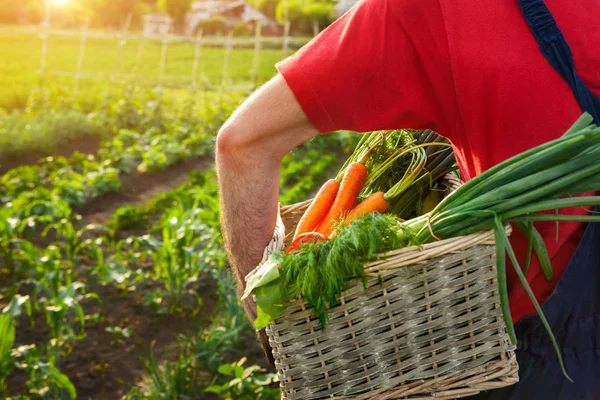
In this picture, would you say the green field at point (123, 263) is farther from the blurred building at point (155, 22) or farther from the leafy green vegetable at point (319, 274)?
the blurred building at point (155, 22)

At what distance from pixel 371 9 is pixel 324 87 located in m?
0.20

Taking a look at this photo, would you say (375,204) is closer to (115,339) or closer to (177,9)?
(115,339)

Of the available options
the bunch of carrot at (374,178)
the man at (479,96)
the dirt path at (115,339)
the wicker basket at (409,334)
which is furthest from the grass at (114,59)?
the wicker basket at (409,334)

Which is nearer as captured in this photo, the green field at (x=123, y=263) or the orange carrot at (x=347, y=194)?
the orange carrot at (x=347, y=194)

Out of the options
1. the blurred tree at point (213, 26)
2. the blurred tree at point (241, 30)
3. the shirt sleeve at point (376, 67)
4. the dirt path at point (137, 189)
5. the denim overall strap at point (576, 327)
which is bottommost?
the denim overall strap at point (576, 327)

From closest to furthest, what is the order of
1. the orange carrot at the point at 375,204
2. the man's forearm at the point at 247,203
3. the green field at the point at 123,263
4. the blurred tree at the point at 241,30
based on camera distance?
the man's forearm at the point at 247,203 < the orange carrot at the point at 375,204 < the green field at the point at 123,263 < the blurred tree at the point at 241,30

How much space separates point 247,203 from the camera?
1770 millimetres

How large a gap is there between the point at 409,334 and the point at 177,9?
51.6m

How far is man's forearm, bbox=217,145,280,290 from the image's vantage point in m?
1.70

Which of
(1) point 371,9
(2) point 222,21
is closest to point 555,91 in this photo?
(1) point 371,9

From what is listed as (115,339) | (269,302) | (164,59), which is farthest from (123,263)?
(164,59)

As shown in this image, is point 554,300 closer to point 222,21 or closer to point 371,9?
point 371,9

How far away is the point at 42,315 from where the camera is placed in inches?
171

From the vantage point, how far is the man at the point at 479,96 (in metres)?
1.55
